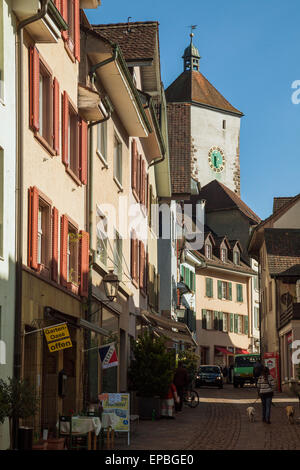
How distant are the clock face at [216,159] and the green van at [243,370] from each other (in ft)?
132

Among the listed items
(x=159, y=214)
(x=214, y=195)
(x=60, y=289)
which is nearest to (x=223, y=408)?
(x=159, y=214)

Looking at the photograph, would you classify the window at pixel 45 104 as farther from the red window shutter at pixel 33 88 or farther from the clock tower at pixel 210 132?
the clock tower at pixel 210 132

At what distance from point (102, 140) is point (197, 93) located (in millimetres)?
71625

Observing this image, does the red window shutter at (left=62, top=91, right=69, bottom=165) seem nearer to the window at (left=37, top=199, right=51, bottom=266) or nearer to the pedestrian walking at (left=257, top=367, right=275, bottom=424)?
the window at (left=37, top=199, right=51, bottom=266)

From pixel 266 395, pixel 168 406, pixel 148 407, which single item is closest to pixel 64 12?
pixel 266 395

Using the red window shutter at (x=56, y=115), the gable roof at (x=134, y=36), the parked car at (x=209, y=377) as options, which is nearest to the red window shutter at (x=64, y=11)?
the red window shutter at (x=56, y=115)

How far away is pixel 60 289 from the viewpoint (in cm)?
1884

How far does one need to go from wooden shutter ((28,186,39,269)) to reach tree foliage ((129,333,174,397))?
34.2 feet

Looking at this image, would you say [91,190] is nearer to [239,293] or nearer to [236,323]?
[236,323]

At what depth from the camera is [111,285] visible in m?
25.0

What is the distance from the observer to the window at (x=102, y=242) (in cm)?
2360

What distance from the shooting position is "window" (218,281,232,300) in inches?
2972

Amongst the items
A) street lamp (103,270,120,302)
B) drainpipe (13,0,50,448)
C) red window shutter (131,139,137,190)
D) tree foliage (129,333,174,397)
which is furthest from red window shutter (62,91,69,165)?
red window shutter (131,139,137,190)

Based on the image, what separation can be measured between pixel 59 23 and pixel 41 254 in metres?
4.25
